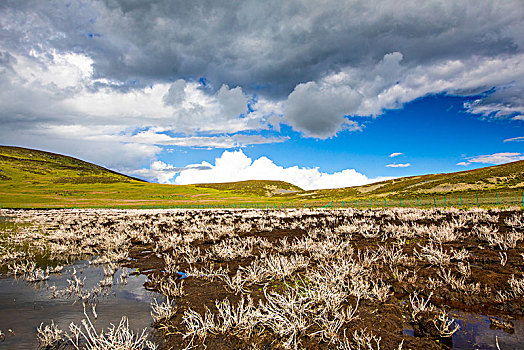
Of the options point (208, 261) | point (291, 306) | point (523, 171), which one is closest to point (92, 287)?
point (208, 261)

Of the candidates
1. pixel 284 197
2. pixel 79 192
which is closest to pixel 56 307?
pixel 79 192

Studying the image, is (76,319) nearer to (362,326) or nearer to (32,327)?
(32,327)

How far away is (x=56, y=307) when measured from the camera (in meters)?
5.99

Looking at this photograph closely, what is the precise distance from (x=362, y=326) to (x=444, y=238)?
25.2 ft

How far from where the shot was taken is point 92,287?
7332mm

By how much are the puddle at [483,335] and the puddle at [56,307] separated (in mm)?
5262

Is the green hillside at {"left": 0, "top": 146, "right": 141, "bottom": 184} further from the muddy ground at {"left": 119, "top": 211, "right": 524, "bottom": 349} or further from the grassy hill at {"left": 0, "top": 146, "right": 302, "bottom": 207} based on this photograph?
the muddy ground at {"left": 119, "top": 211, "right": 524, "bottom": 349}

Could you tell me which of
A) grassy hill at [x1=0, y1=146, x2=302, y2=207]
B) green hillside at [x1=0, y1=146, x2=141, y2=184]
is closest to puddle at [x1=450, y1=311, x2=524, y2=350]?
grassy hill at [x1=0, y1=146, x2=302, y2=207]

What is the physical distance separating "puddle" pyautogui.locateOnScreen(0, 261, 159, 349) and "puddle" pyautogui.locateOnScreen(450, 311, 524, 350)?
5262 mm

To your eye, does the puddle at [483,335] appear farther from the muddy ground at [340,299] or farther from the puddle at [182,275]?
the puddle at [182,275]

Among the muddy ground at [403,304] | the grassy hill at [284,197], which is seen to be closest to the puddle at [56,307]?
the muddy ground at [403,304]

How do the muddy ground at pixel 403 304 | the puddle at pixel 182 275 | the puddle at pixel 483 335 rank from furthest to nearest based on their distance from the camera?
the puddle at pixel 182 275 < the muddy ground at pixel 403 304 < the puddle at pixel 483 335

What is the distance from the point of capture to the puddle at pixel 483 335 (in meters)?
3.86

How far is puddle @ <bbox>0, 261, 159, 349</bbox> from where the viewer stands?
16.5ft
